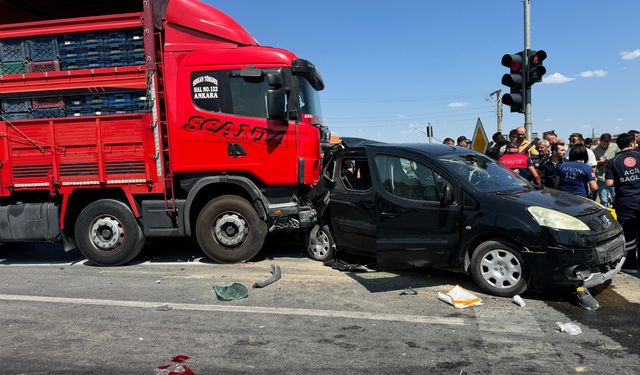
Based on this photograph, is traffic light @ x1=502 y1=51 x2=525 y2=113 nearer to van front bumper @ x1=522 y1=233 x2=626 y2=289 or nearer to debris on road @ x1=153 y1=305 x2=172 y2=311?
van front bumper @ x1=522 y1=233 x2=626 y2=289

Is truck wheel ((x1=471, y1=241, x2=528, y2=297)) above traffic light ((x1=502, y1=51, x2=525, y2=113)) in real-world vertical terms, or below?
below

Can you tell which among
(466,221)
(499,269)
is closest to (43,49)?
(466,221)

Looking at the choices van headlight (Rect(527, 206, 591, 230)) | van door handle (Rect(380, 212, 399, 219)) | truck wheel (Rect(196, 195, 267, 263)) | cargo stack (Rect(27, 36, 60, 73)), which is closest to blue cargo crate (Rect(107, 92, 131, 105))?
cargo stack (Rect(27, 36, 60, 73))

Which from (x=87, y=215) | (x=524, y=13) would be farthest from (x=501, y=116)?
(x=87, y=215)

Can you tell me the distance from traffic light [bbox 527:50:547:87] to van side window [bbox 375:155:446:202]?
4820 mm

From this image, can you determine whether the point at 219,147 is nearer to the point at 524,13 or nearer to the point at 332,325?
the point at 332,325

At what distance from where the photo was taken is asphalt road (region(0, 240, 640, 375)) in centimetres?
351

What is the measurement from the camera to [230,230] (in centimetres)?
677

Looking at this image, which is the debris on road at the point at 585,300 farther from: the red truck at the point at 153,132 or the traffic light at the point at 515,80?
the traffic light at the point at 515,80

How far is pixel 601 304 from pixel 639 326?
0.61 meters

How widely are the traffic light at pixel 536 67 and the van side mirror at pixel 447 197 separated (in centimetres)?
506

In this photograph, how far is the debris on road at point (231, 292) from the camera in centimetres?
520

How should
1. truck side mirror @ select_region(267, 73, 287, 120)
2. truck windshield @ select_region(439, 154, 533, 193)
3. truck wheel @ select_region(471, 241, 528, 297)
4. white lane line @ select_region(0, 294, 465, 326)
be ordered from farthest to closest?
truck side mirror @ select_region(267, 73, 287, 120), truck windshield @ select_region(439, 154, 533, 193), truck wheel @ select_region(471, 241, 528, 297), white lane line @ select_region(0, 294, 465, 326)

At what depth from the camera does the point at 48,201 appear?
707 cm
